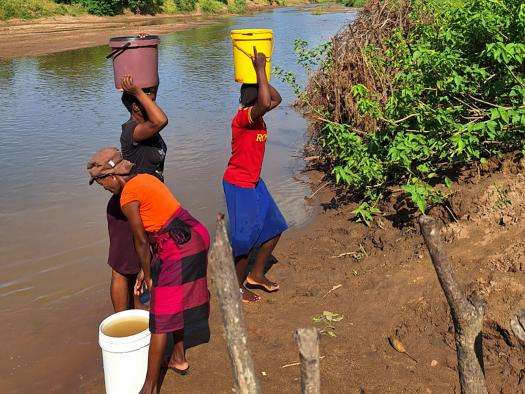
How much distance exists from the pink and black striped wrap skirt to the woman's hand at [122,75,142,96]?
0.72 m

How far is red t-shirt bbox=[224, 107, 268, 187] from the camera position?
11.6 ft

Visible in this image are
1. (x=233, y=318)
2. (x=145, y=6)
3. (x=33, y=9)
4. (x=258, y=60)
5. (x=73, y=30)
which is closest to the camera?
(x=233, y=318)

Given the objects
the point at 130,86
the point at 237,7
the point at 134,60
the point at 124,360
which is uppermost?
the point at 134,60

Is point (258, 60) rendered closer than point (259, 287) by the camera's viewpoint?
Yes

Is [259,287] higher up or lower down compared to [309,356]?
lower down

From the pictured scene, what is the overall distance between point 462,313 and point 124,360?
160 cm

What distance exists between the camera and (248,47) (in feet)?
11.3

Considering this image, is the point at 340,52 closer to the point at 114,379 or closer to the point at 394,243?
the point at 394,243

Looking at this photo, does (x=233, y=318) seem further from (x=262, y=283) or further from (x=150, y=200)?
(x=262, y=283)

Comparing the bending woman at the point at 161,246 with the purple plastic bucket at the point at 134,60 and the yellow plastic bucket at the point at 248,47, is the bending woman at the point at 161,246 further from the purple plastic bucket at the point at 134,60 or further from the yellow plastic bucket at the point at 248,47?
the yellow plastic bucket at the point at 248,47

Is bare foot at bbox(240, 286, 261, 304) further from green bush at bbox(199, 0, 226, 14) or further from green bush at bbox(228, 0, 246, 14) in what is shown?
green bush at bbox(228, 0, 246, 14)

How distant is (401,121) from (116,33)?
21350mm

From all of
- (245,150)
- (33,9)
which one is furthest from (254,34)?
(33,9)

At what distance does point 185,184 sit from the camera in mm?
6414
